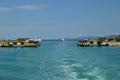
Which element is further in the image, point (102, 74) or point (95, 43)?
point (95, 43)

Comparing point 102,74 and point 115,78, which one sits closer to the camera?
point 115,78

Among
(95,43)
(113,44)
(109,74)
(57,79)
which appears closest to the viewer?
(57,79)

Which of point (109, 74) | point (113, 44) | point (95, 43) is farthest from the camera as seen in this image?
point (95, 43)

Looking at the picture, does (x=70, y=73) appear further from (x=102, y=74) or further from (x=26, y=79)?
(x=26, y=79)

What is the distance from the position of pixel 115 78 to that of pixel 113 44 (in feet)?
355

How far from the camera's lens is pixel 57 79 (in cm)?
3269

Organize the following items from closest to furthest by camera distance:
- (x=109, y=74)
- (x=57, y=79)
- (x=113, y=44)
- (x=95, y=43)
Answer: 1. (x=57, y=79)
2. (x=109, y=74)
3. (x=113, y=44)
4. (x=95, y=43)

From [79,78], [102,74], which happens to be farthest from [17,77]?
[102,74]

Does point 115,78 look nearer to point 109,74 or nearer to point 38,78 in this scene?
point 109,74

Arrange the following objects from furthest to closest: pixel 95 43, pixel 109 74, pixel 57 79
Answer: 1. pixel 95 43
2. pixel 109 74
3. pixel 57 79

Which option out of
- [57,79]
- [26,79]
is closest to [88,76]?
[57,79]

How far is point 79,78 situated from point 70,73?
13.0 ft

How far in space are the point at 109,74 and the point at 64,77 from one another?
5.74 meters

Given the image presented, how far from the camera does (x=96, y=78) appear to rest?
1303 inches
